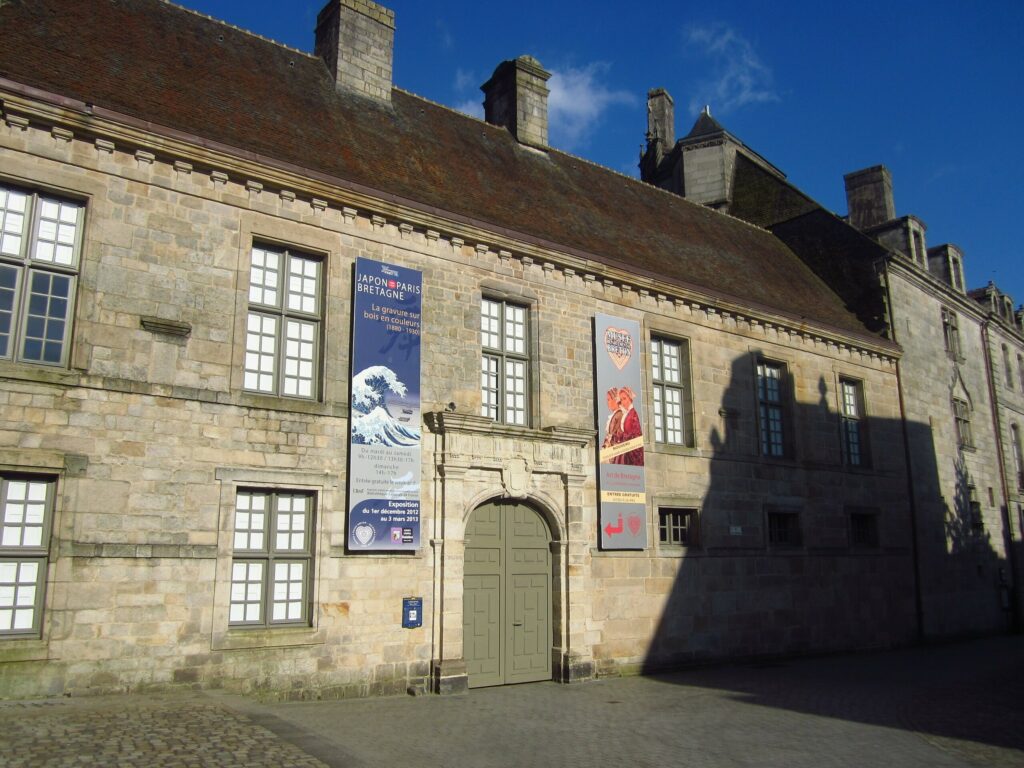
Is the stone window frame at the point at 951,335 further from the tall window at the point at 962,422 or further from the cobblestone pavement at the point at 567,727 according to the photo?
the cobblestone pavement at the point at 567,727

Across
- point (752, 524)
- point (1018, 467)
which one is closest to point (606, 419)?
point (752, 524)

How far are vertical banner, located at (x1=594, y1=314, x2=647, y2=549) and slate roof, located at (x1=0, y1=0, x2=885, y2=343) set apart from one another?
1.37 metres

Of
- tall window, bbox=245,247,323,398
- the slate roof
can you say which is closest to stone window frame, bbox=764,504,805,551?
the slate roof

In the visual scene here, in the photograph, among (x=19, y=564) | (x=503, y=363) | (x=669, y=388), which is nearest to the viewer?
(x=19, y=564)

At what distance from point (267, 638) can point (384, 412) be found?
3.23 m

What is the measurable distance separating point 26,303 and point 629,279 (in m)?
9.41

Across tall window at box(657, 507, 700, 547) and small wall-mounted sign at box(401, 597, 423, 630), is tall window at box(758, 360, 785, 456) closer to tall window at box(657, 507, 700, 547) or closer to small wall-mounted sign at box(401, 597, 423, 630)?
tall window at box(657, 507, 700, 547)

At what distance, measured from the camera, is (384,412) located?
11.8 m

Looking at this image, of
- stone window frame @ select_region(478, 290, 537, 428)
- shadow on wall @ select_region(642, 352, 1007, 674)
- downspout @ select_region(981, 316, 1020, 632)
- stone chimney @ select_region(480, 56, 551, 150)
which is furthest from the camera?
downspout @ select_region(981, 316, 1020, 632)

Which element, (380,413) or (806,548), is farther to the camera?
(806,548)

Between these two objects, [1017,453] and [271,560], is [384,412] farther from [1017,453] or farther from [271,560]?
[1017,453]

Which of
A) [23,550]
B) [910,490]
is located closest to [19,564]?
[23,550]

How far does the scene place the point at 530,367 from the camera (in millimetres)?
13898

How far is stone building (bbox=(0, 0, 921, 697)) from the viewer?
967 cm
